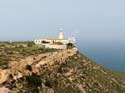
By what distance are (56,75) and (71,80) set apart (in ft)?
12.9

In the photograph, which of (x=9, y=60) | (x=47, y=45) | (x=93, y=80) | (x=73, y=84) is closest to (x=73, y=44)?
(x=47, y=45)

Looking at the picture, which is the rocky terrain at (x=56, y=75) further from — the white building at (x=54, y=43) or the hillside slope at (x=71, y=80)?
the white building at (x=54, y=43)

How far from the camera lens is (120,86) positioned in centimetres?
9400

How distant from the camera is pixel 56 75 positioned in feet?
250

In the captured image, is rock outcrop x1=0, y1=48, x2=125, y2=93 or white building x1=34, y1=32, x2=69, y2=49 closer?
rock outcrop x1=0, y1=48, x2=125, y2=93

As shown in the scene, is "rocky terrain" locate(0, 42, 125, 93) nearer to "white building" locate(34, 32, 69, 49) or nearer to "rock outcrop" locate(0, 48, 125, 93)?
"rock outcrop" locate(0, 48, 125, 93)

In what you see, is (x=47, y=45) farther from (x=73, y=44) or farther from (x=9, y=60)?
(x=9, y=60)

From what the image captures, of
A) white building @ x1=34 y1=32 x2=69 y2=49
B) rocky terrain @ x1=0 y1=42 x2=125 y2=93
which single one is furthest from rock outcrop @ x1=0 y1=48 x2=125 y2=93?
white building @ x1=34 y1=32 x2=69 y2=49

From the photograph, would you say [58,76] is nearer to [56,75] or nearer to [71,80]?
[56,75]

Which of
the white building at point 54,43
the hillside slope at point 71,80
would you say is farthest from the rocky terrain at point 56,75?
the white building at point 54,43

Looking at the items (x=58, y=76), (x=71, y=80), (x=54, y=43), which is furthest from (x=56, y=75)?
(x=54, y=43)

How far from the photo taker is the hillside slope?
66000 millimetres

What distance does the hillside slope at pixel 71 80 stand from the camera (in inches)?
2598

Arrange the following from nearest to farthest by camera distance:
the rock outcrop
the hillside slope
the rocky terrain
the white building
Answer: the rocky terrain, the rock outcrop, the hillside slope, the white building
